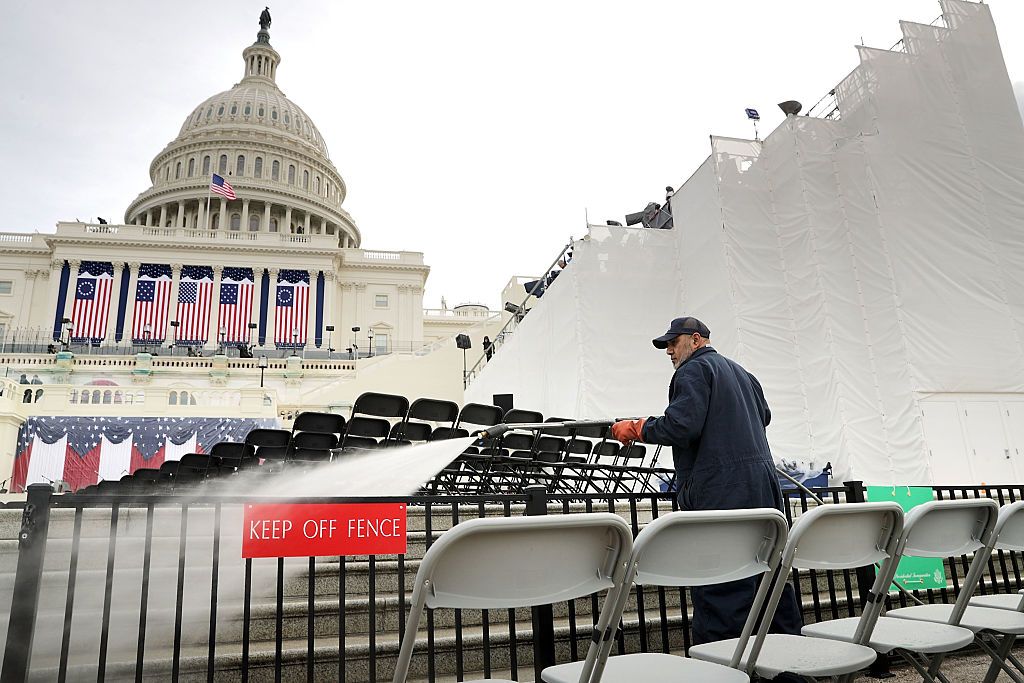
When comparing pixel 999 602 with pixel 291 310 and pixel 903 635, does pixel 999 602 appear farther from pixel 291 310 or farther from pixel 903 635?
pixel 291 310

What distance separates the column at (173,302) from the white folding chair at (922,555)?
4445 centimetres

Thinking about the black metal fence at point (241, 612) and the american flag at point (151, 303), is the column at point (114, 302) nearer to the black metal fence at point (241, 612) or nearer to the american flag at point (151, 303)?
the american flag at point (151, 303)

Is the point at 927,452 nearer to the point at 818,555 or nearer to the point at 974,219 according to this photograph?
the point at 974,219

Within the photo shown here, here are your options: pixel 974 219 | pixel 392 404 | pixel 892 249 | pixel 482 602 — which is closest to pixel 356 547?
pixel 482 602

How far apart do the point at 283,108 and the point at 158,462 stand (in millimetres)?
59766

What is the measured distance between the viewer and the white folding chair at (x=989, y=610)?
7.22ft

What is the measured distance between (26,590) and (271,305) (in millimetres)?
47168

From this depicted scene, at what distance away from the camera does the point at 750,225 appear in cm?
1139

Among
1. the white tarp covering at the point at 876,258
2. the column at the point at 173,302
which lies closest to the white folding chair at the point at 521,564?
the white tarp covering at the point at 876,258

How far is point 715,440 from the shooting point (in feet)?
9.24

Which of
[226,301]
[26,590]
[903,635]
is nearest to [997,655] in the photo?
[903,635]

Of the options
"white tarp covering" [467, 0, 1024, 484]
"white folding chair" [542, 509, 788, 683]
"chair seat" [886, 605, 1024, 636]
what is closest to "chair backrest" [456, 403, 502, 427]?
"chair seat" [886, 605, 1024, 636]

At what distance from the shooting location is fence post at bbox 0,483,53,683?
2.10 meters

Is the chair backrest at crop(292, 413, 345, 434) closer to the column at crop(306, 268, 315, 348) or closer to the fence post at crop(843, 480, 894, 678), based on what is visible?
the fence post at crop(843, 480, 894, 678)
